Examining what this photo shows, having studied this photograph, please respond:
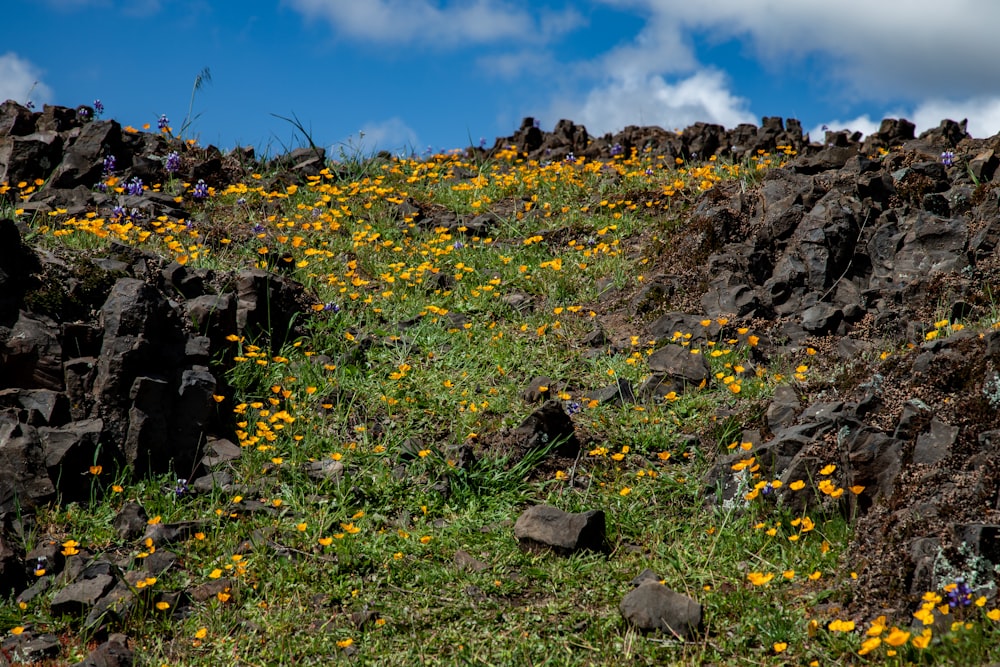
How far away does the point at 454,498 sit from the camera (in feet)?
22.0

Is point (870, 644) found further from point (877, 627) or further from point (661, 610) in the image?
point (661, 610)

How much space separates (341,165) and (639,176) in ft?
14.4

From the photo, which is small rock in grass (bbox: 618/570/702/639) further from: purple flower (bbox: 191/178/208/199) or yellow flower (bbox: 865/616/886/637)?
purple flower (bbox: 191/178/208/199)

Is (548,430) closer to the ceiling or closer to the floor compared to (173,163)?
closer to the floor

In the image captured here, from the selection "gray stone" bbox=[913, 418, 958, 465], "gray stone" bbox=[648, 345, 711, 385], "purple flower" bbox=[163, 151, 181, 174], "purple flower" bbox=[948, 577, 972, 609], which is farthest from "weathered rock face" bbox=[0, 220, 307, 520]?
"purple flower" bbox=[163, 151, 181, 174]

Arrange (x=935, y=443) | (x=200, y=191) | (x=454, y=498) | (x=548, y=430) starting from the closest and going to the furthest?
(x=935, y=443)
(x=454, y=498)
(x=548, y=430)
(x=200, y=191)

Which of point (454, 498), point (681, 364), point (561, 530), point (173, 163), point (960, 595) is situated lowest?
point (960, 595)

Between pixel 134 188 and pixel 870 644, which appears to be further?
pixel 134 188

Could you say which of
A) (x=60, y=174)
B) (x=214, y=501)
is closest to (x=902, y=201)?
(x=214, y=501)

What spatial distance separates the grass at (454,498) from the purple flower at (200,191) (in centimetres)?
122

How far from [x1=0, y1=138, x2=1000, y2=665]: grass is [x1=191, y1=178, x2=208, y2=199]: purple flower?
48.0 inches

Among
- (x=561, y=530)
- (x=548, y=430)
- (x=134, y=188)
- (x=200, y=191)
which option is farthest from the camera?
(x=200, y=191)

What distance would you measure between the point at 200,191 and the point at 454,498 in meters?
7.15

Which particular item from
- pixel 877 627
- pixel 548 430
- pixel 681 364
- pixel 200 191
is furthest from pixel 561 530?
pixel 200 191
